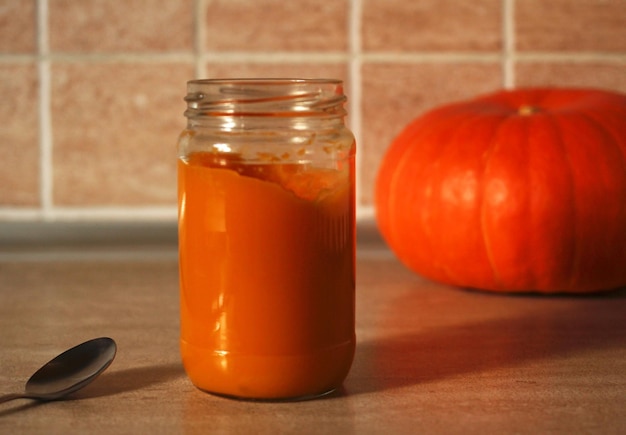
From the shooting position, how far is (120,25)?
52.7 inches

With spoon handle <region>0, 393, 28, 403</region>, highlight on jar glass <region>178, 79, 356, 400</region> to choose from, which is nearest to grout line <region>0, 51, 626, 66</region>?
highlight on jar glass <region>178, 79, 356, 400</region>

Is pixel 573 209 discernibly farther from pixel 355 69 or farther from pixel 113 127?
pixel 113 127

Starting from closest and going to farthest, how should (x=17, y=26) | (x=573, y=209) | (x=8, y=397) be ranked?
1. (x=8, y=397)
2. (x=573, y=209)
3. (x=17, y=26)

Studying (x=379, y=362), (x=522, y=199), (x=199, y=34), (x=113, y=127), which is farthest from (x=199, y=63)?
(x=379, y=362)

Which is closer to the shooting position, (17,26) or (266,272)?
(266,272)

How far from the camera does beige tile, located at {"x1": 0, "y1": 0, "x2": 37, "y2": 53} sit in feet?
4.36

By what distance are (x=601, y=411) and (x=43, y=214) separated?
3.07 ft

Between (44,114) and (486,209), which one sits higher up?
(44,114)

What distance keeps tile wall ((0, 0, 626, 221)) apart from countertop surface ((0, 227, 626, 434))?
169mm

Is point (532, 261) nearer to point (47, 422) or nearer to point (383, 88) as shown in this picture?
point (383, 88)

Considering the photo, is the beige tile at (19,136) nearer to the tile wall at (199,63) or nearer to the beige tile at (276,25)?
the tile wall at (199,63)

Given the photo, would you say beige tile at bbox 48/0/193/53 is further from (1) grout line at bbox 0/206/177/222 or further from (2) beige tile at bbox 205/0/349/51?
(1) grout line at bbox 0/206/177/222

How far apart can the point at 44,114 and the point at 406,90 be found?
20.9 inches

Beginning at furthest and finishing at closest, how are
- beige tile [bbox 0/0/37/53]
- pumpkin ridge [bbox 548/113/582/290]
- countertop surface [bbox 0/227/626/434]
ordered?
beige tile [bbox 0/0/37/53] < pumpkin ridge [bbox 548/113/582/290] < countertop surface [bbox 0/227/626/434]
